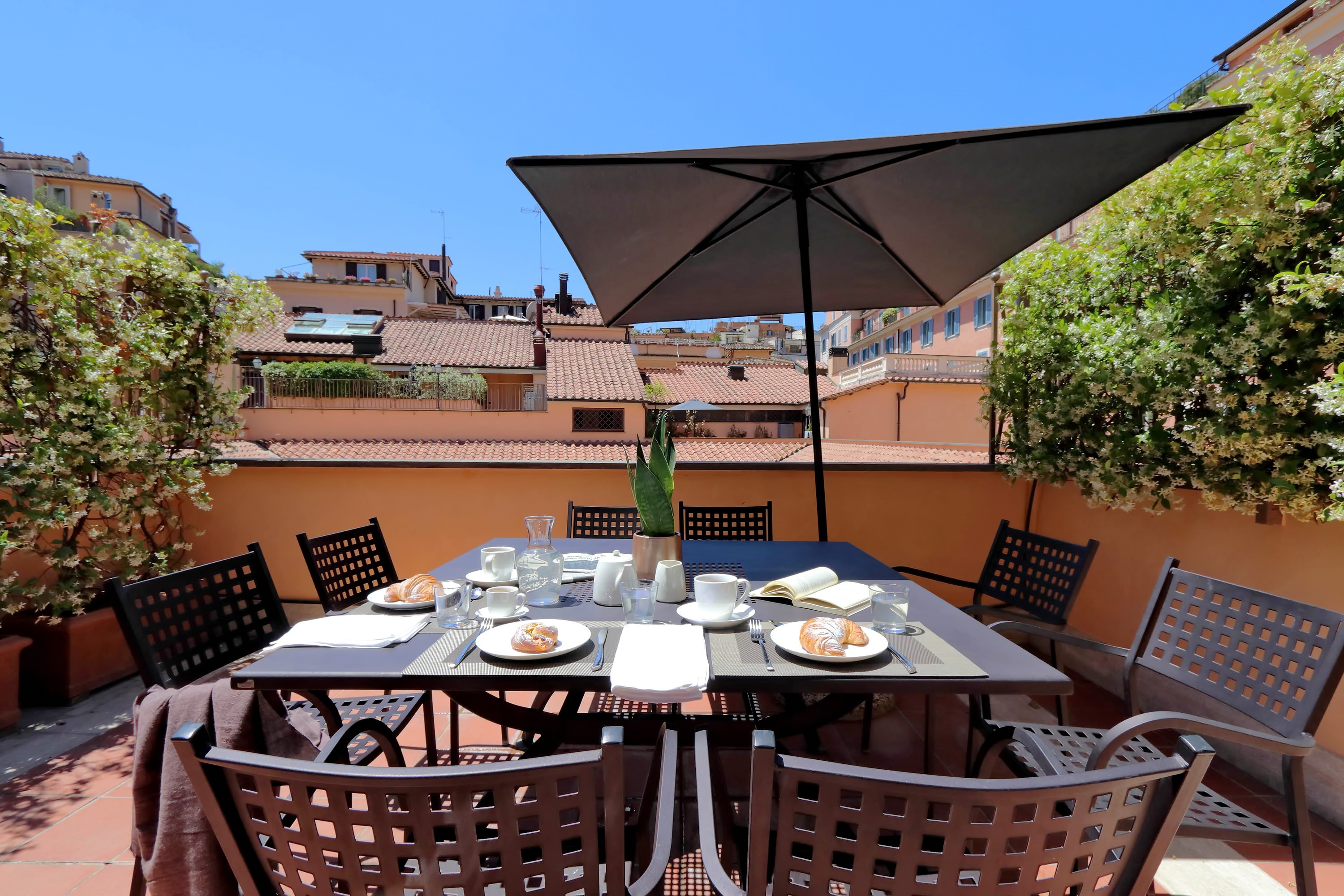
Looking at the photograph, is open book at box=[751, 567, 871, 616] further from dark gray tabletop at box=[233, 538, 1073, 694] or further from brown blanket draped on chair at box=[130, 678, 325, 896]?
brown blanket draped on chair at box=[130, 678, 325, 896]

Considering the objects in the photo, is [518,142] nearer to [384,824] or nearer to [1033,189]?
[1033,189]

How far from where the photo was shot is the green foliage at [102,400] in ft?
7.55

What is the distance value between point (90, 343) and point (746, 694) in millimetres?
3101

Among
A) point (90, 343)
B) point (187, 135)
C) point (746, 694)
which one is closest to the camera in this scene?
point (746, 694)

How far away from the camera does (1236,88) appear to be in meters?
1.93

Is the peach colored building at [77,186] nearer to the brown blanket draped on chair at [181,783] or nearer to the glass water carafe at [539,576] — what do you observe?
the glass water carafe at [539,576]

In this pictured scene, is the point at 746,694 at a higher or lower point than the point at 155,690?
lower

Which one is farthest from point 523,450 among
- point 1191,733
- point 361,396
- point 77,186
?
point 77,186

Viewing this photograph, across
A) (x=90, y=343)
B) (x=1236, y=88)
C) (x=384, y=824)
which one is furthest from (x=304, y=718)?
(x=1236, y=88)

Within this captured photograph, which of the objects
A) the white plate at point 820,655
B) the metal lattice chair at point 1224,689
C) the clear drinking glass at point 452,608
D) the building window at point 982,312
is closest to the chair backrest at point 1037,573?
the metal lattice chair at point 1224,689

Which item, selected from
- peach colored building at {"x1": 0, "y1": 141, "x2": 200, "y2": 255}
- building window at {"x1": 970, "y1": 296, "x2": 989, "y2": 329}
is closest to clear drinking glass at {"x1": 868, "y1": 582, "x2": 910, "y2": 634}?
building window at {"x1": 970, "y1": 296, "x2": 989, "y2": 329}

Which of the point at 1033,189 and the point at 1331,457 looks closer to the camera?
the point at 1331,457

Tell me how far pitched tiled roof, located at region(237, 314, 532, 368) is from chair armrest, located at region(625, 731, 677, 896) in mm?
18341

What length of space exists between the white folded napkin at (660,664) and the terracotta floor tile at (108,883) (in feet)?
4.89
